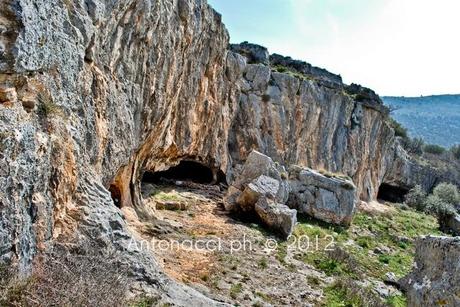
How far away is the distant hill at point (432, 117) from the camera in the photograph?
15288cm

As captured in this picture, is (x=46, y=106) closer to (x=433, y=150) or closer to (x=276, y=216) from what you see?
(x=276, y=216)

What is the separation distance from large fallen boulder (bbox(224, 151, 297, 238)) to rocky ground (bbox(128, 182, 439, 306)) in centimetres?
57

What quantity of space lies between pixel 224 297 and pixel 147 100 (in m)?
7.13

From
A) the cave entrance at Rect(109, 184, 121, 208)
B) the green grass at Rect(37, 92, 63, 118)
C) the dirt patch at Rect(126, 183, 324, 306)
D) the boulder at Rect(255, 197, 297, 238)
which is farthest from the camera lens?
the boulder at Rect(255, 197, 297, 238)

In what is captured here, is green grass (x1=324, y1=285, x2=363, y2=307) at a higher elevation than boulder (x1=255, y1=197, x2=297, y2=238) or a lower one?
lower

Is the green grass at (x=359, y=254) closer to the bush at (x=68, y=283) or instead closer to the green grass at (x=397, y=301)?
the green grass at (x=397, y=301)

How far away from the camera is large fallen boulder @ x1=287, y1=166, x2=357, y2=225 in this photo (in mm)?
23703

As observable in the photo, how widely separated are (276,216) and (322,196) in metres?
7.07

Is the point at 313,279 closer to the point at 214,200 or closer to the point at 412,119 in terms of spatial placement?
the point at 214,200

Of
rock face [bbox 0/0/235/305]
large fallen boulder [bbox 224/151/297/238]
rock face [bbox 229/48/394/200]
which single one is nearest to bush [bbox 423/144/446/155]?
rock face [bbox 229/48/394/200]

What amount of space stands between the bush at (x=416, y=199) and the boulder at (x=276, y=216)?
35308 mm

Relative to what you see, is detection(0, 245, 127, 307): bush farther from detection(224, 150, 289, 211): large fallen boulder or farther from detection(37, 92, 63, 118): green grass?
detection(224, 150, 289, 211): large fallen boulder

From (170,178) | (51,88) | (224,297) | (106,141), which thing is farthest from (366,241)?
(51,88)

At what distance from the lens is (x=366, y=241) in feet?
71.1
